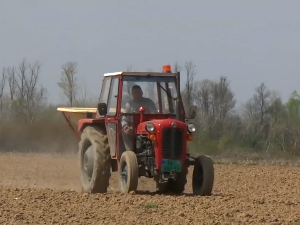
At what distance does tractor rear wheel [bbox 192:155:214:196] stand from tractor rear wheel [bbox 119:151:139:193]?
1113 mm

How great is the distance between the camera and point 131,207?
28.1ft

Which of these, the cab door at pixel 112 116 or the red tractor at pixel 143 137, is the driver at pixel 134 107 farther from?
the cab door at pixel 112 116

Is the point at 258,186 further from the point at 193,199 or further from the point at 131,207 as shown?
the point at 131,207

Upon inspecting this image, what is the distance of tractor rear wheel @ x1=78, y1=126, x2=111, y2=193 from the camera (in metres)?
11.0

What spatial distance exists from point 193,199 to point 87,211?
74.7 inches

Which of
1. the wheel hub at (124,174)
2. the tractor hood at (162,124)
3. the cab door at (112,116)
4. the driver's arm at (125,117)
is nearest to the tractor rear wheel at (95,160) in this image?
the cab door at (112,116)

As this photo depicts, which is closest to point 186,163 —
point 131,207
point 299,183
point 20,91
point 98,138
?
point 98,138

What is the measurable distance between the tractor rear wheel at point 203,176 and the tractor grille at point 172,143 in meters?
0.50

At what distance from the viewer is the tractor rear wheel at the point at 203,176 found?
10.7 m

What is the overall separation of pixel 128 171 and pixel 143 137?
0.70 metres

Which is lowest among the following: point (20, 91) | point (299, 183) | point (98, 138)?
point (299, 183)

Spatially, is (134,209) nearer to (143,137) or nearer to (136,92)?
(143,137)

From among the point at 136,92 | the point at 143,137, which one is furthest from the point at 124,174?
the point at 136,92

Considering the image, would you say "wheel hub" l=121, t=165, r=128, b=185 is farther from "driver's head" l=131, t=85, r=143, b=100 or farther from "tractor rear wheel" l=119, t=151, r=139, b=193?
"driver's head" l=131, t=85, r=143, b=100
